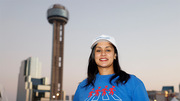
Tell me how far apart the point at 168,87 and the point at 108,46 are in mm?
150711

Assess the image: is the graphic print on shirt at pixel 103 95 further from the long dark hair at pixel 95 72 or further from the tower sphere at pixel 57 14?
the tower sphere at pixel 57 14

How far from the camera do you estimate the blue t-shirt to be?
8.85ft

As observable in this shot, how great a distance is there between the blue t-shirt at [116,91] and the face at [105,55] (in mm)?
210

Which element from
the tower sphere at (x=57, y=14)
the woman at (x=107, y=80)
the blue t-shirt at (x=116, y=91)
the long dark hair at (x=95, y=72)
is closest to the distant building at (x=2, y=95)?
the woman at (x=107, y=80)

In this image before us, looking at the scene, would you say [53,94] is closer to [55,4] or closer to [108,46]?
[55,4]

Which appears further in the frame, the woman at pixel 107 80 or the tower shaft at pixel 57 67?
the tower shaft at pixel 57 67

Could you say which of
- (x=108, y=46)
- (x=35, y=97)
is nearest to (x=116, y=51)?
(x=108, y=46)

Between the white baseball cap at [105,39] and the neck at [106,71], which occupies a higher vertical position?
the white baseball cap at [105,39]

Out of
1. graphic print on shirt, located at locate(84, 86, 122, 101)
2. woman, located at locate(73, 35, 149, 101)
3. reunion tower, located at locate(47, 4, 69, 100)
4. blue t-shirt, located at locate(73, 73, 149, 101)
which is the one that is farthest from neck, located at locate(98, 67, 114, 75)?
reunion tower, located at locate(47, 4, 69, 100)

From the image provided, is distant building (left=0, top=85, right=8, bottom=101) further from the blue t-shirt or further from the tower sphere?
the tower sphere

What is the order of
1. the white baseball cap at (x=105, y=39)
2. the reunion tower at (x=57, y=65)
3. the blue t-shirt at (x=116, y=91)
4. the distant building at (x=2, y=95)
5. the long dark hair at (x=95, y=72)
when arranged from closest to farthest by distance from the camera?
the blue t-shirt at (x=116, y=91), the long dark hair at (x=95, y=72), the white baseball cap at (x=105, y=39), the distant building at (x=2, y=95), the reunion tower at (x=57, y=65)

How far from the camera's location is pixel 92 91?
9.50ft

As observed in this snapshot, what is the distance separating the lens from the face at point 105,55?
10.00ft

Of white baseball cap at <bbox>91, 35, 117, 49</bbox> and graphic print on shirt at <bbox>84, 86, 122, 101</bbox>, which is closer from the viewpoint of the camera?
graphic print on shirt at <bbox>84, 86, 122, 101</bbox>
